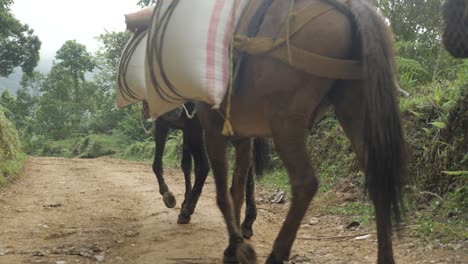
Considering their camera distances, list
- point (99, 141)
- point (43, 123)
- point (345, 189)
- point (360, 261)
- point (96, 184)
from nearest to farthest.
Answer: point (360, 261) < point (345, 189) < point (96, 184) < point (99, 141) < point (43, 123)

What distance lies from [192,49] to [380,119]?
4.02ft

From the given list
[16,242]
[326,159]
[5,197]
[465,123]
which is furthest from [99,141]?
[465,123]

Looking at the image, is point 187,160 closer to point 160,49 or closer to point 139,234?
point 139,234

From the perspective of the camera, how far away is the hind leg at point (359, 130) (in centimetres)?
274

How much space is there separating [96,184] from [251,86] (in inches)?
268

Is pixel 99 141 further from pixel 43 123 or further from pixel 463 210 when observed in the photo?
pixel 463 210

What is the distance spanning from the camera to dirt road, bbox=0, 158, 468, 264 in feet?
12.5

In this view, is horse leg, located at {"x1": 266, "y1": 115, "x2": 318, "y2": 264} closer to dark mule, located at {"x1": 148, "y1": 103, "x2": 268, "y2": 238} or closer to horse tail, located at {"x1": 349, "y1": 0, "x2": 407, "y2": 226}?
horse tail, located at {"x1": 349, "y1": 0, "x2": 407, "y2": 226}

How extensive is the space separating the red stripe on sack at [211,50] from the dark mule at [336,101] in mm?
245

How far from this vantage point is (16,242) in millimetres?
4461

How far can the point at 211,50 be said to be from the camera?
9.36 feet

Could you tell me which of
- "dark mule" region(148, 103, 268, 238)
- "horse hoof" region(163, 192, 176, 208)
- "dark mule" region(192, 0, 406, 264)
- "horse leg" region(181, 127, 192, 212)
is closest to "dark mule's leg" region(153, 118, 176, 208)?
"dark mule" region(148, 103, 268, 238)

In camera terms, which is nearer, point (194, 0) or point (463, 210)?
point (194, 0)

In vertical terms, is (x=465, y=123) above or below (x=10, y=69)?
below
